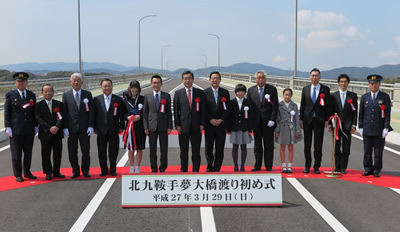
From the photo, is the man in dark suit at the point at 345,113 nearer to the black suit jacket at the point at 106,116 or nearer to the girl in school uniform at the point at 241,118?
the girl in school uniform at the point at 241,118

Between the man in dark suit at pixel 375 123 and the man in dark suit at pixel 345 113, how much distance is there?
229mm

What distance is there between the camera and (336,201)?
5961 millimetres

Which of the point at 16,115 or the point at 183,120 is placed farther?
the point at 183,120

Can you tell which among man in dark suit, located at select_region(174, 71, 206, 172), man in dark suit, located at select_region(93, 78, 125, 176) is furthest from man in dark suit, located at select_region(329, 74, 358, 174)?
man in dark suit, located at select_region(93, 78, 125, 176)

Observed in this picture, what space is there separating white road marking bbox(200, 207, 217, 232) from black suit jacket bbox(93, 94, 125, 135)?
2523 millimetres

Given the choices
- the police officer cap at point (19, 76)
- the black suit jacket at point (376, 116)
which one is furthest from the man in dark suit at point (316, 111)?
the police officer cap at point (19, 76)

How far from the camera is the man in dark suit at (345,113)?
7.53 meters

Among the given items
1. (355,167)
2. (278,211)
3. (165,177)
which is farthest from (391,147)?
(165,177)

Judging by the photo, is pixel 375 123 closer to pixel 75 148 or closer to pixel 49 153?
pixel 75 148

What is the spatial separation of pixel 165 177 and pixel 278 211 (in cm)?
165

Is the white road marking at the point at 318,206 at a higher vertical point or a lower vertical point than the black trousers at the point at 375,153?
lower

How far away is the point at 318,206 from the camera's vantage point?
5.71 m

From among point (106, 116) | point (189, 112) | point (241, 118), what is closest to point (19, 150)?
point (106, 116)

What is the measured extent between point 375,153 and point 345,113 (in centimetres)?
90
